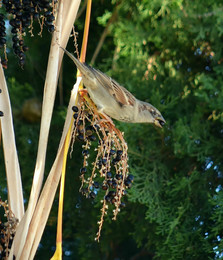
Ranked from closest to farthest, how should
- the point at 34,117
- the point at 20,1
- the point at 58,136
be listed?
the point at 20,1 → the point at 58,136 → the point at 34,117

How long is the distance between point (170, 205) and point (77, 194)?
1.54ft

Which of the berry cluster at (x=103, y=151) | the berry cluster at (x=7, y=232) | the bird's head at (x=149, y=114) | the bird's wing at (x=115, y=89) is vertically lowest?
the berry cluster at (x=7, y=232)

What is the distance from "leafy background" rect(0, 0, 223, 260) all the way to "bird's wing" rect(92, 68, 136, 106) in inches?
23.0

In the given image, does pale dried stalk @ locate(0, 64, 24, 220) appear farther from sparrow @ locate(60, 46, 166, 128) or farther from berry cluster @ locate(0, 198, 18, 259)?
sparrow @ locate(60, 46, 166, 128)

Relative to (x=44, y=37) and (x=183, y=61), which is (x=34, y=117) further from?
(x=183, y=61)

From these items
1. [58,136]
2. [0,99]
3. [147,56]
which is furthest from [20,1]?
[147,56]

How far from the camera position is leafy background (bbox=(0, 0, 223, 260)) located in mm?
2361

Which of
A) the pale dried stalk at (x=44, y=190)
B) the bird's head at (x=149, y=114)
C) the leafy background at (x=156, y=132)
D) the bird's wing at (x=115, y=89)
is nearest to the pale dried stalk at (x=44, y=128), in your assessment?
the pale dried stalk at (x=44, y=190)

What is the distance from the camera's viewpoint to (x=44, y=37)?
2.90m

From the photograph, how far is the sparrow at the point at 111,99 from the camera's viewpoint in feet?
5.36

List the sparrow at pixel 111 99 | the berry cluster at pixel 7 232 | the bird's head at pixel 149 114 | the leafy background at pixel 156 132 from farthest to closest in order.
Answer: the leafy background at pixel 156 132 → the bird's head at pixel 149 114 → the sparrow at pixel 111 99 → the berry cluster at pixel 7 232

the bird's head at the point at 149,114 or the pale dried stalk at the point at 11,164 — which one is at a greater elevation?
the bird's head at the point at 149,114

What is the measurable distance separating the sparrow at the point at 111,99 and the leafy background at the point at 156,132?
0.46 m

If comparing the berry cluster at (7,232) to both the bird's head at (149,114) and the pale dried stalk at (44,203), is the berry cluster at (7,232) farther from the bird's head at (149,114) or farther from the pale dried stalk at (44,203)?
the bird's head at (149,114)
